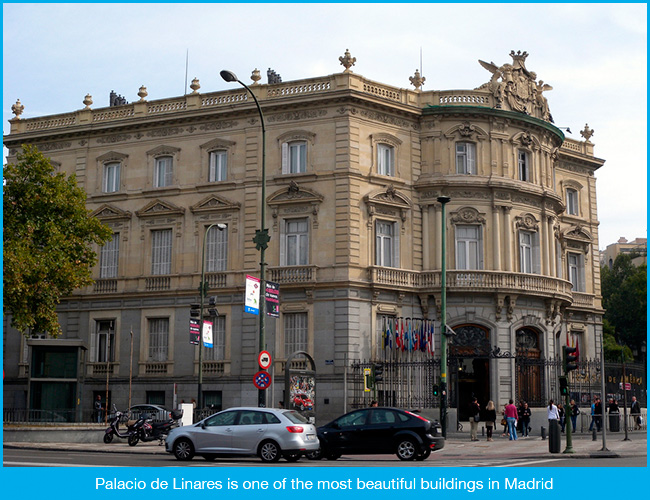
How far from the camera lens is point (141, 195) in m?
48.3

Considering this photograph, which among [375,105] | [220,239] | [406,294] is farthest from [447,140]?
[220,239]

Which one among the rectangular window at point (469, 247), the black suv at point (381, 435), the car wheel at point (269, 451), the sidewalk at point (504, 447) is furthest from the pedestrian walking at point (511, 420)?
the car wheel at point (269, 451)

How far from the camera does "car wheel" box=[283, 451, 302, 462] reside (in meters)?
24.2

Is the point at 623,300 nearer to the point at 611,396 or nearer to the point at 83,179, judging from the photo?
the point at 611,396

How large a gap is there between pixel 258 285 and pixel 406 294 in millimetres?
16448

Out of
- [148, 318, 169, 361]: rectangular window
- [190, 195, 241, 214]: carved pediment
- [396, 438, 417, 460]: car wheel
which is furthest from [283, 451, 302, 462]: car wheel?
[148, 318, 169, 361]: rectangular window

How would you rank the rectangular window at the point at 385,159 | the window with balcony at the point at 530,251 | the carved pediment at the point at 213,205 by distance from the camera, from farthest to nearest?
the window with balcony at the point at 530,251
the carved pediment at the point at 213,205
the rectangular window at the point at 385,159

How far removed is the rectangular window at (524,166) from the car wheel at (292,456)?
2709 centimetres

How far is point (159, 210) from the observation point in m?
47.7

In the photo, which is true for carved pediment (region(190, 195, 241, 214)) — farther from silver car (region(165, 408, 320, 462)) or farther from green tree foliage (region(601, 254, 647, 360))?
green tree foliage (region(601, 254, 647, 360))

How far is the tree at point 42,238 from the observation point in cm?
4047

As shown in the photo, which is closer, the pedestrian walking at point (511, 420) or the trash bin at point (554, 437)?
the trash bin at point (554, 437)

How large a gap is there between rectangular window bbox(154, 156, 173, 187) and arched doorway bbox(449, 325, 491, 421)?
15963 mm

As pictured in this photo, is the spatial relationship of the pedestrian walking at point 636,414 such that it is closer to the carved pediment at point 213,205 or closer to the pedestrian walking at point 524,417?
the pedestrian walking at point 524,417
